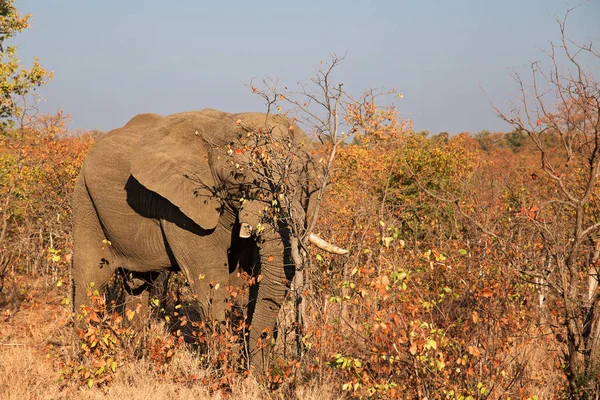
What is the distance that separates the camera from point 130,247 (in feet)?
27.0

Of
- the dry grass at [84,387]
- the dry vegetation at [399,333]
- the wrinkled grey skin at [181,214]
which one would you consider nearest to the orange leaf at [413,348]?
the dry vegetation at [399,333]

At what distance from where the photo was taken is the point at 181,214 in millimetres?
7402

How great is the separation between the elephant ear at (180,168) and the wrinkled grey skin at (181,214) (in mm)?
11

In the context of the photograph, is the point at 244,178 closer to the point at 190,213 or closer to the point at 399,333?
the point at 190,213

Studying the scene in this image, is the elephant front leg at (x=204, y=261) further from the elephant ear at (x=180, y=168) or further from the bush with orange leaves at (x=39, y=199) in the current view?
the bush with orange leaves at (x=39, y=199)

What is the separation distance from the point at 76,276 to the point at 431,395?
5059 millimetres

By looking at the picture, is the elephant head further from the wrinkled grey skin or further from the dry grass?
→ the dry grass

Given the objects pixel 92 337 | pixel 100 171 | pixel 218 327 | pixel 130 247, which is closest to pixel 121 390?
pixel 92 337

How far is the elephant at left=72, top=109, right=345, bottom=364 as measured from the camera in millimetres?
6844

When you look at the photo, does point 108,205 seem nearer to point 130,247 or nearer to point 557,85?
point 130,247

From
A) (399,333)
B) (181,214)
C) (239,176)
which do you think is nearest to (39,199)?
(181,214)

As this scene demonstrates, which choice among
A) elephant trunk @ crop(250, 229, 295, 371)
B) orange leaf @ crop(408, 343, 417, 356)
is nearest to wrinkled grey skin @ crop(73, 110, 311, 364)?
elephant trunk @ crop(250, 229, 295, 371)

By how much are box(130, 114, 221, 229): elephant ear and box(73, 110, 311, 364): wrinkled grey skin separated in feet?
0.04

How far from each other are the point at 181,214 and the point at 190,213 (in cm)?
29
